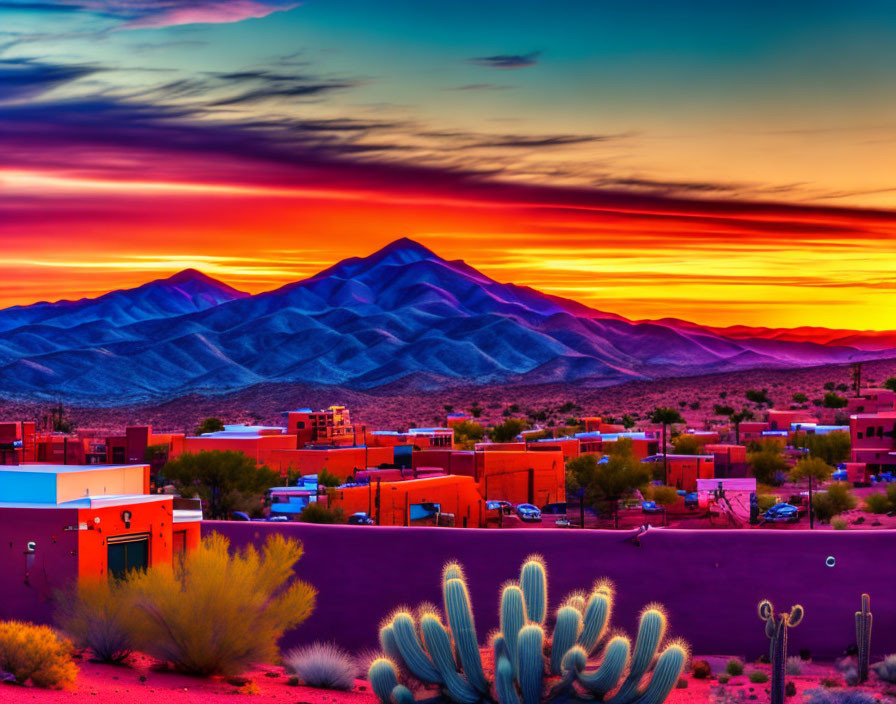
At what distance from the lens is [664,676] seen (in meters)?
14.2

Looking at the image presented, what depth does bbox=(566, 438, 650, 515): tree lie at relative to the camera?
43.2 m

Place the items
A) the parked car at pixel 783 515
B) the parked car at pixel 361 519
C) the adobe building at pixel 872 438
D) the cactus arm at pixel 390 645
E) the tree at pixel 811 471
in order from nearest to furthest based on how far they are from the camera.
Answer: the cactus arm at pixel 390 645 < the parked car at pixel 361 519 < the parked car at pixel 783 515 < the tree at pixel 811 471 < the adobe building at pixel 872 438

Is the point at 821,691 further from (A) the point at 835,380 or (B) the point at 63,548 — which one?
(A) the point at 835,380

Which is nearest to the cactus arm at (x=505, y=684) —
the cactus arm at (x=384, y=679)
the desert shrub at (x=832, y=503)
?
the cactus arm at (x=384, y=679)

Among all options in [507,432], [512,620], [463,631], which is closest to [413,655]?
[463,631]

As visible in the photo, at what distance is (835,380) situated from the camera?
106 m

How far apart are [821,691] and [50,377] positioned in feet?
486

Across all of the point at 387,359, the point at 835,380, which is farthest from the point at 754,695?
the point at 387,359

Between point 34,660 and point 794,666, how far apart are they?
12.2m

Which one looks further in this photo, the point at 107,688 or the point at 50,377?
the point at 50,377

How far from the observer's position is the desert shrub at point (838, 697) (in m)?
17.2

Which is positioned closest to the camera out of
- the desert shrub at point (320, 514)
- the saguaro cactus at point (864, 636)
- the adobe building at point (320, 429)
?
the saguaro cactus at point (864, 636)

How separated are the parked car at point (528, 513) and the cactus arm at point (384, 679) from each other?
83.1ft

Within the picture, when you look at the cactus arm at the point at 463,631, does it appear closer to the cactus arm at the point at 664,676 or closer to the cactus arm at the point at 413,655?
the cactus arm at the point at 413,655
